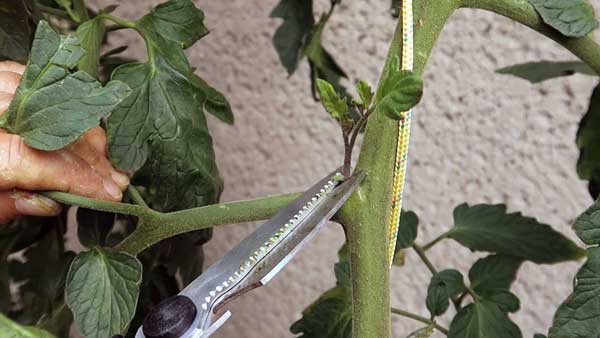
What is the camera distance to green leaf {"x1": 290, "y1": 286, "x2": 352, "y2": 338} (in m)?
0.37

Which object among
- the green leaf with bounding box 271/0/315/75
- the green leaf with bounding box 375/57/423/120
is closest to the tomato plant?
the green leaf with bounding box 375/57/423/120

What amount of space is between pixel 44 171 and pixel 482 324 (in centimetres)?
22

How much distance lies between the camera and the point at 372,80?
657 millimetres

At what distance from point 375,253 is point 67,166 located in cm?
13

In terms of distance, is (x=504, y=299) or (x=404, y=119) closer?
(x=404, y=119)

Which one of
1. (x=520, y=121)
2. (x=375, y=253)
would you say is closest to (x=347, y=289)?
(x=375, y=253)

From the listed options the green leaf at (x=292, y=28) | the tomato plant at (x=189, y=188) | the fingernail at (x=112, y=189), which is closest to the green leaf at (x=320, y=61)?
the green leaf at (x=292, y=28)

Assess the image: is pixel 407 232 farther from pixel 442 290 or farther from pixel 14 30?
pixel 14 30

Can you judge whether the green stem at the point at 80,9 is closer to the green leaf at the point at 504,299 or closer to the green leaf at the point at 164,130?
the green leaf at the point at 164,130

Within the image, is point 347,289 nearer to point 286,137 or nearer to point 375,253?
point 375,253

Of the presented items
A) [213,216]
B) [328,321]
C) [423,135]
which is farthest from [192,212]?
[423,135]

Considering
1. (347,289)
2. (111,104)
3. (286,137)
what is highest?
(111,104)

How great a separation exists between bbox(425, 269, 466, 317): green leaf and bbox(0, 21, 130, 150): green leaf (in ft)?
0.61

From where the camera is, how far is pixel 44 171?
0.28m
